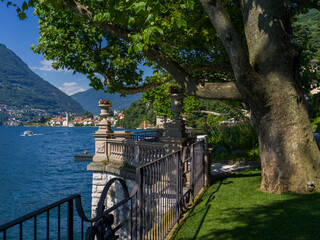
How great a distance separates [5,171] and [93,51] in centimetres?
3972

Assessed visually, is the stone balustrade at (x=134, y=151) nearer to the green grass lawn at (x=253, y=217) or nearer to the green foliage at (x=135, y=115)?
the green grass lawn at (x=253, y=217)

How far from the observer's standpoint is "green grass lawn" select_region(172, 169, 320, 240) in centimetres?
412

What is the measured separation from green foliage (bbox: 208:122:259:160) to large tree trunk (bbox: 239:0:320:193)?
23.4 feet

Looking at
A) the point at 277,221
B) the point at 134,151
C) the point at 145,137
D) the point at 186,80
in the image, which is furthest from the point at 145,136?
the point at 277,221

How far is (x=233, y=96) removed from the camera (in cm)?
664

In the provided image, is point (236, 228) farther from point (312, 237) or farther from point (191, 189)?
point (191, 189)

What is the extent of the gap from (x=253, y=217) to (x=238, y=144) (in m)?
10.3

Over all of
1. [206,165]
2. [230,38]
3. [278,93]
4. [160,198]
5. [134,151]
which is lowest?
[160,198]

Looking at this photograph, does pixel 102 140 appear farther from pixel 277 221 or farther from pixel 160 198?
pixel 277 221

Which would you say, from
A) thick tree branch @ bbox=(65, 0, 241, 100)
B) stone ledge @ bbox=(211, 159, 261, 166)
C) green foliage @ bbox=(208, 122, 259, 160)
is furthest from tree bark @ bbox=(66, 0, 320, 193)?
green foliage @ bbox=(208, 122, 259, 160)

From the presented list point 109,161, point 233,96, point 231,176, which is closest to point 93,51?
point 109,161

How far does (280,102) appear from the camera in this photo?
588 centimetres

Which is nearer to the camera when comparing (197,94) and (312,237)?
(312,237)

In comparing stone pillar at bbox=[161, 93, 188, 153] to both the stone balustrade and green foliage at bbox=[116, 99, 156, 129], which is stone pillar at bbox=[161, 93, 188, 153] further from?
green foliage at bbox=[116, 99, 156, 129]
